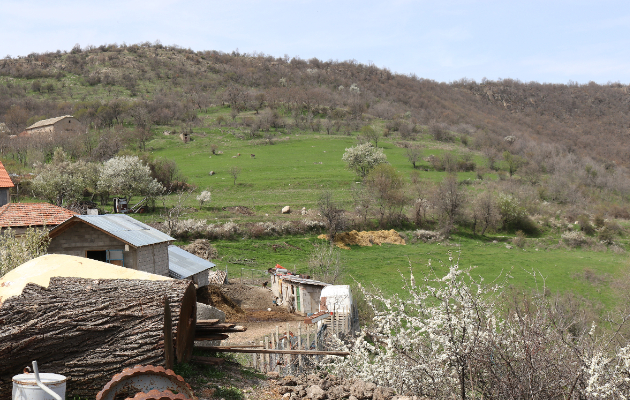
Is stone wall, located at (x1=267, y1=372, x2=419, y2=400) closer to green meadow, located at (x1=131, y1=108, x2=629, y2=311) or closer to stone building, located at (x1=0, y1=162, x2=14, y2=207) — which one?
green meadow, located at (x1=131, y1=108, x2=629, y2=311)

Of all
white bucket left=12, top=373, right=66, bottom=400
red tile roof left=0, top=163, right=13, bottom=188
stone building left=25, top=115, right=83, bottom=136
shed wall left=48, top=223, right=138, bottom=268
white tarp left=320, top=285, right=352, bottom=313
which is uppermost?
stone building left=25, top=115, right=83, bottom=136

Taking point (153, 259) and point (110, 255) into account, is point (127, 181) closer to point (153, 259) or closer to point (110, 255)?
point (153, 259)

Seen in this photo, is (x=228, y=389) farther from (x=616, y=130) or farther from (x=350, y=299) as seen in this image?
(x=616, y=130)

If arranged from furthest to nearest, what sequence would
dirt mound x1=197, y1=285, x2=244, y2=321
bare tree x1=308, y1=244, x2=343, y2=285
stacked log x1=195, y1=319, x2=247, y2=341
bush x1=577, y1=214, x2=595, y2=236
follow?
bush x1=577, y1=214, x2=595, y2=236, bare tree x1=308, y1=244, x2=343, y2=285, dirt mound x1=197, y1=285, x2=244, y2=321, stacked log x1=195, y1=319, x2=247, y2=341

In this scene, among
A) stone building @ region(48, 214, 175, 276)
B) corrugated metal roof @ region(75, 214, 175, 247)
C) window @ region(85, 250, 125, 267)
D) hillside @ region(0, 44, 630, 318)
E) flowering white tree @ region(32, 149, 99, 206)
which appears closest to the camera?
stone building @ region(48, 214, 175, 276)

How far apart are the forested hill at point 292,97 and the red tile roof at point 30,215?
213 ft

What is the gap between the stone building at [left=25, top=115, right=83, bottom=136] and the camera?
7900 centimetres

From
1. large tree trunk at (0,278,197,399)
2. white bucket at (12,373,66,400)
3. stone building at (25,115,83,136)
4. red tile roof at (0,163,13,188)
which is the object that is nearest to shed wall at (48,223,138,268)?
large tree trunk at (0,278,197,399)

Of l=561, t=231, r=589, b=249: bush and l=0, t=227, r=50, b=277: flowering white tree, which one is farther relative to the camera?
l=561, t=231, r=589, b=249: bush

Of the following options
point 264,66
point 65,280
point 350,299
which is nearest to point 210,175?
point 350,299

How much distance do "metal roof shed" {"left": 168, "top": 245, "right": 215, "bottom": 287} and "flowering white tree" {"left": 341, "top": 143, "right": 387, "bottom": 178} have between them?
3821 centimetres

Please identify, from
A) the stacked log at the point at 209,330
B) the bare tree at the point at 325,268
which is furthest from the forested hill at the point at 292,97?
the stacked log at the point at 209,330

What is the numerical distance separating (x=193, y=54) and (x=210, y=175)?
400 feet

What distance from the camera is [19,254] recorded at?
1293cm
